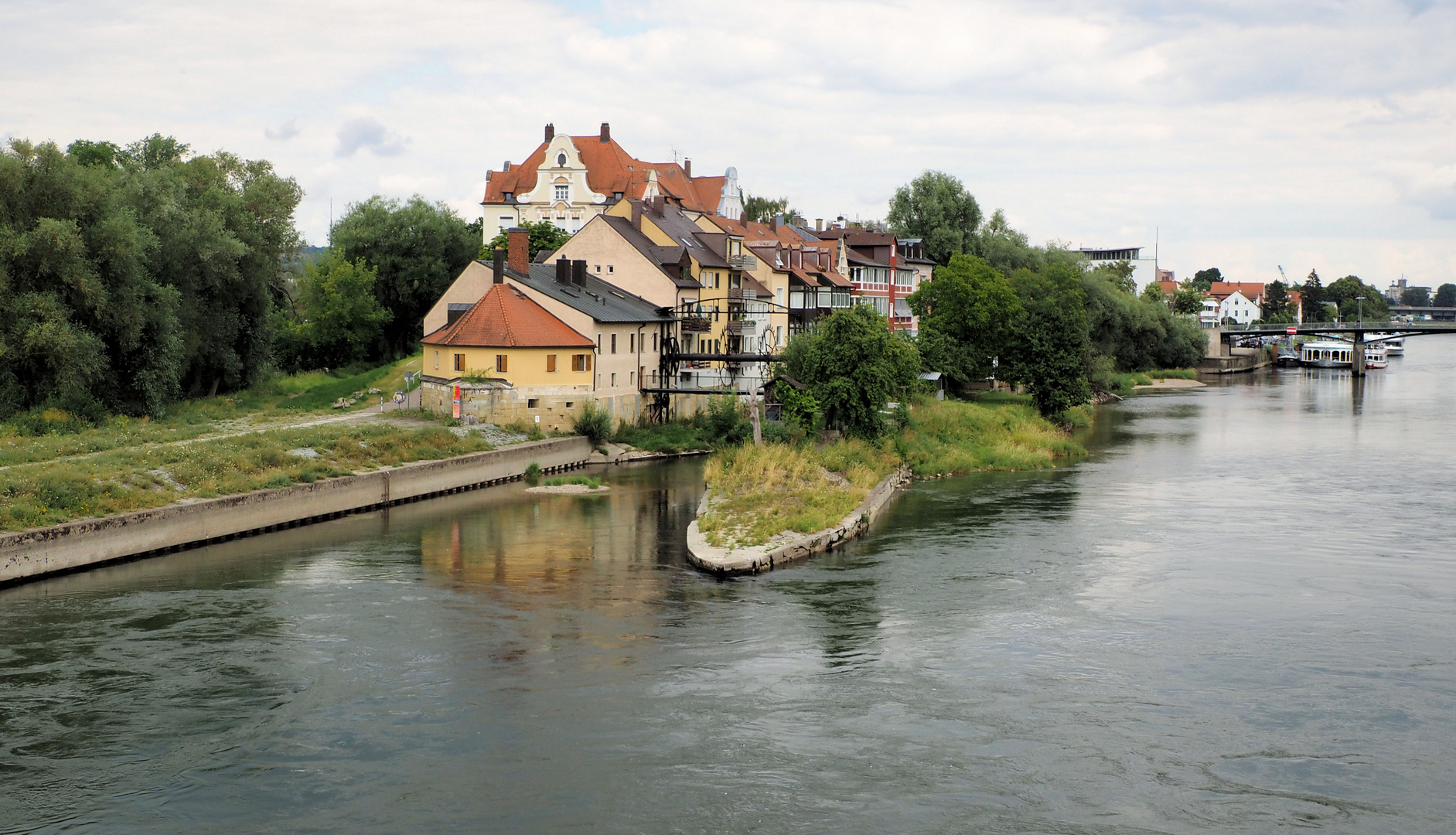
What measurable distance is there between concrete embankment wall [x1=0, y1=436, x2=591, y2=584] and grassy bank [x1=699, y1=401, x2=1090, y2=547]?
751 centimetres

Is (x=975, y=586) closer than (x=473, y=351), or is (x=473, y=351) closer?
(x=975, y=586)

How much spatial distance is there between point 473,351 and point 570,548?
1780cm

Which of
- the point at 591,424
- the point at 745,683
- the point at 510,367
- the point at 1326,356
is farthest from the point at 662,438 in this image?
the point at 1326,356

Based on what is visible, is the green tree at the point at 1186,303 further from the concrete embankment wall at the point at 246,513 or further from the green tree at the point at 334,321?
the concrete embankment wall at the point at 246,513

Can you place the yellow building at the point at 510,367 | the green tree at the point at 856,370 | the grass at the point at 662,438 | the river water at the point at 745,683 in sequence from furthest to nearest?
1. the grass at the point at 662,438
2. the yellow building at the point at 510,367
3. the green tree at the point at 856,370
4. the river water at the point at 745,683

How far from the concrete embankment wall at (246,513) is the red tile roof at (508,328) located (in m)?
4.31

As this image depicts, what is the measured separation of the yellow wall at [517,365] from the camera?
4728 centimetres

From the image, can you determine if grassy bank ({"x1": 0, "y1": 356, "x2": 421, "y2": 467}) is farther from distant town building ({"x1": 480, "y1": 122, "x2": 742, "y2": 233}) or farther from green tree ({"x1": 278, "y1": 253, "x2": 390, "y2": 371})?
distant town building ({"x1": 480, "y1": 122, "x2": 742, "y2": 233})

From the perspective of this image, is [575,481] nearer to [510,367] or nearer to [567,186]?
[510,367]

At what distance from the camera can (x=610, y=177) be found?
8825 centimetres

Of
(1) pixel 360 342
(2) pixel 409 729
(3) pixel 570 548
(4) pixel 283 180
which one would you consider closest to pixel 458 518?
(3) pixel 570 548

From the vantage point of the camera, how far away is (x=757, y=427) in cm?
4544

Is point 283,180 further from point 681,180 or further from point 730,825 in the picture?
point 730,825

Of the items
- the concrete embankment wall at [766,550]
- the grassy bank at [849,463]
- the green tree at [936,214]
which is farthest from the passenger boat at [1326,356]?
the concrete embankment wall at [766,550]
